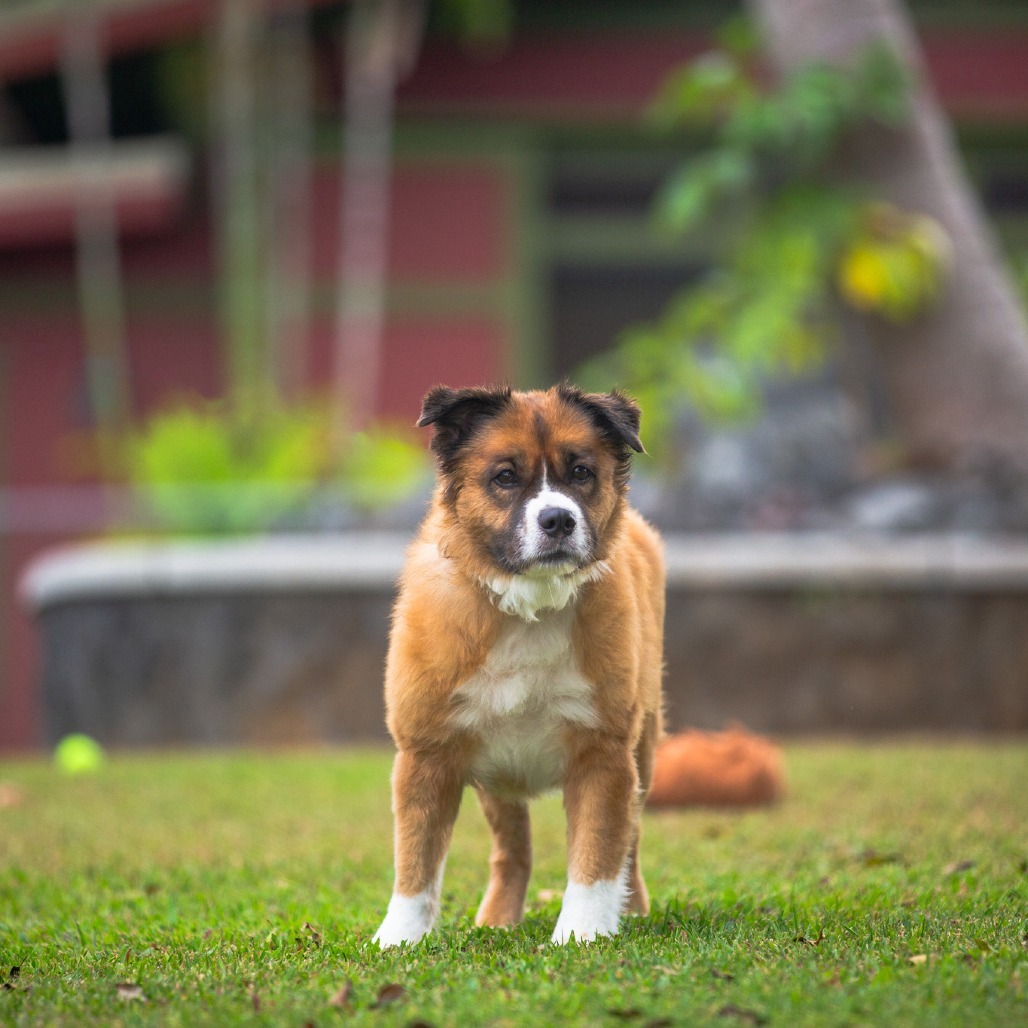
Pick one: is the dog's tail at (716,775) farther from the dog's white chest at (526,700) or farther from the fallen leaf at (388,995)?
the fallen leaf at (388,995)

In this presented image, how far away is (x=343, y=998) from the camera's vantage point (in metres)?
3.64

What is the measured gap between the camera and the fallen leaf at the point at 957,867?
214 inches

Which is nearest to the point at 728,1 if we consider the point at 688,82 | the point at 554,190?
the point at 554,190

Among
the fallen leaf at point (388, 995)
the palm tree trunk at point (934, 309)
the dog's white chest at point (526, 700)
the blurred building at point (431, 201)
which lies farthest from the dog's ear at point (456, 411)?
the blurred building at point (431, 201)

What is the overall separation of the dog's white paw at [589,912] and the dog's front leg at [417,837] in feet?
1.29

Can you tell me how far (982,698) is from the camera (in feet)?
34.8

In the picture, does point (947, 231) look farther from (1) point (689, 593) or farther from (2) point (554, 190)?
(2) point (554, 190)

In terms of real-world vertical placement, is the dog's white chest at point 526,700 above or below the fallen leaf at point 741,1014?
above

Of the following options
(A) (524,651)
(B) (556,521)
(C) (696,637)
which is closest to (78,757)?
(C) (696,637)

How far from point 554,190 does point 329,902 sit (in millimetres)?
12879

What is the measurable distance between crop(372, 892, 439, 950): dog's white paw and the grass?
0.30 ft

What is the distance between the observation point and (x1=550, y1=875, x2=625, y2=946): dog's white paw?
14.2ft

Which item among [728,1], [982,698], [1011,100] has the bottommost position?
[982,698]

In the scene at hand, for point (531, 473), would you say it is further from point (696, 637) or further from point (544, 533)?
point (696, 637)
